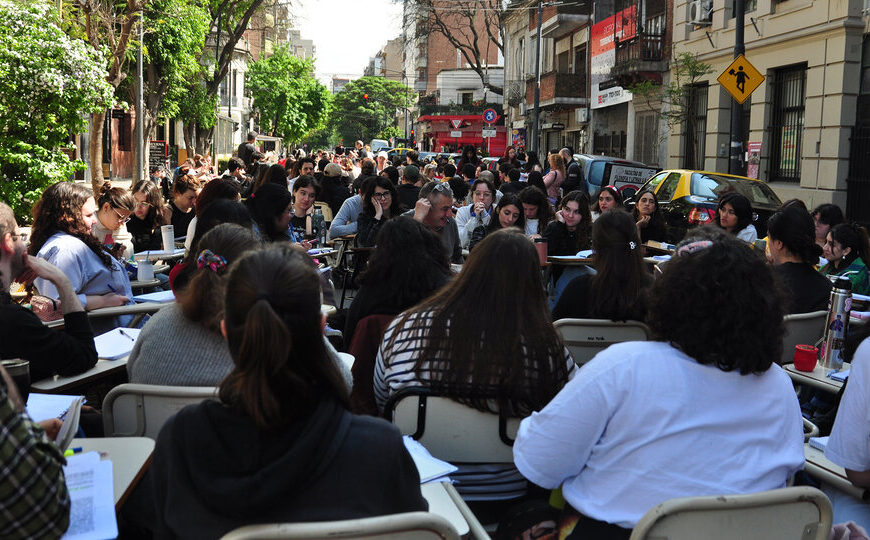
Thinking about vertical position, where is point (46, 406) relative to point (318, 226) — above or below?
→ below

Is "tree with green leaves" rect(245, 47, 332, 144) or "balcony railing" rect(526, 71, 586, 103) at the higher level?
"tree with green leaves" rect(245, 47, 332, 144)

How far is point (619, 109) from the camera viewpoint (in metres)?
30.1

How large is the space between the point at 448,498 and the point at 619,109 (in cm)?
2896

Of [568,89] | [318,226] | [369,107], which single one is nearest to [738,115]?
[318,226]

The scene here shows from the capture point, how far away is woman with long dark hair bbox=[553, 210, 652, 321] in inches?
181

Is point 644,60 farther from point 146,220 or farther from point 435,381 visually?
point 435,381

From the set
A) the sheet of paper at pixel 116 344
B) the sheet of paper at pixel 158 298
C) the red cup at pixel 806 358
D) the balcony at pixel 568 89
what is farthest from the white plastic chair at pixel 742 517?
the balcony at pixel 568 89

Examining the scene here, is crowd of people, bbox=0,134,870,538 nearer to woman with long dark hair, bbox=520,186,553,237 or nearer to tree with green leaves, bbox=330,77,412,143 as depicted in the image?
woman with long dark hair, bbox=520,186,553,237

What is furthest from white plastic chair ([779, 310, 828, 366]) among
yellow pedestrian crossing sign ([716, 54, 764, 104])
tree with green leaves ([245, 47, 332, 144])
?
tree with green leaves ([245, 47, 332, 144])

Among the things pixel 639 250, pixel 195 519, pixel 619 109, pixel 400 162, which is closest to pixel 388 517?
pixel 195 519

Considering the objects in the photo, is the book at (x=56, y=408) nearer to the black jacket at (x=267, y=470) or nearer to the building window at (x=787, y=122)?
the black jacket at (x=267, y=470)

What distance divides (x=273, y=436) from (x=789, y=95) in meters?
18.9

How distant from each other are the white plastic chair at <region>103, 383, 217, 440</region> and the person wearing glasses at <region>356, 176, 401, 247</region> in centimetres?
547

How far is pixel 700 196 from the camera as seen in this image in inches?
538
